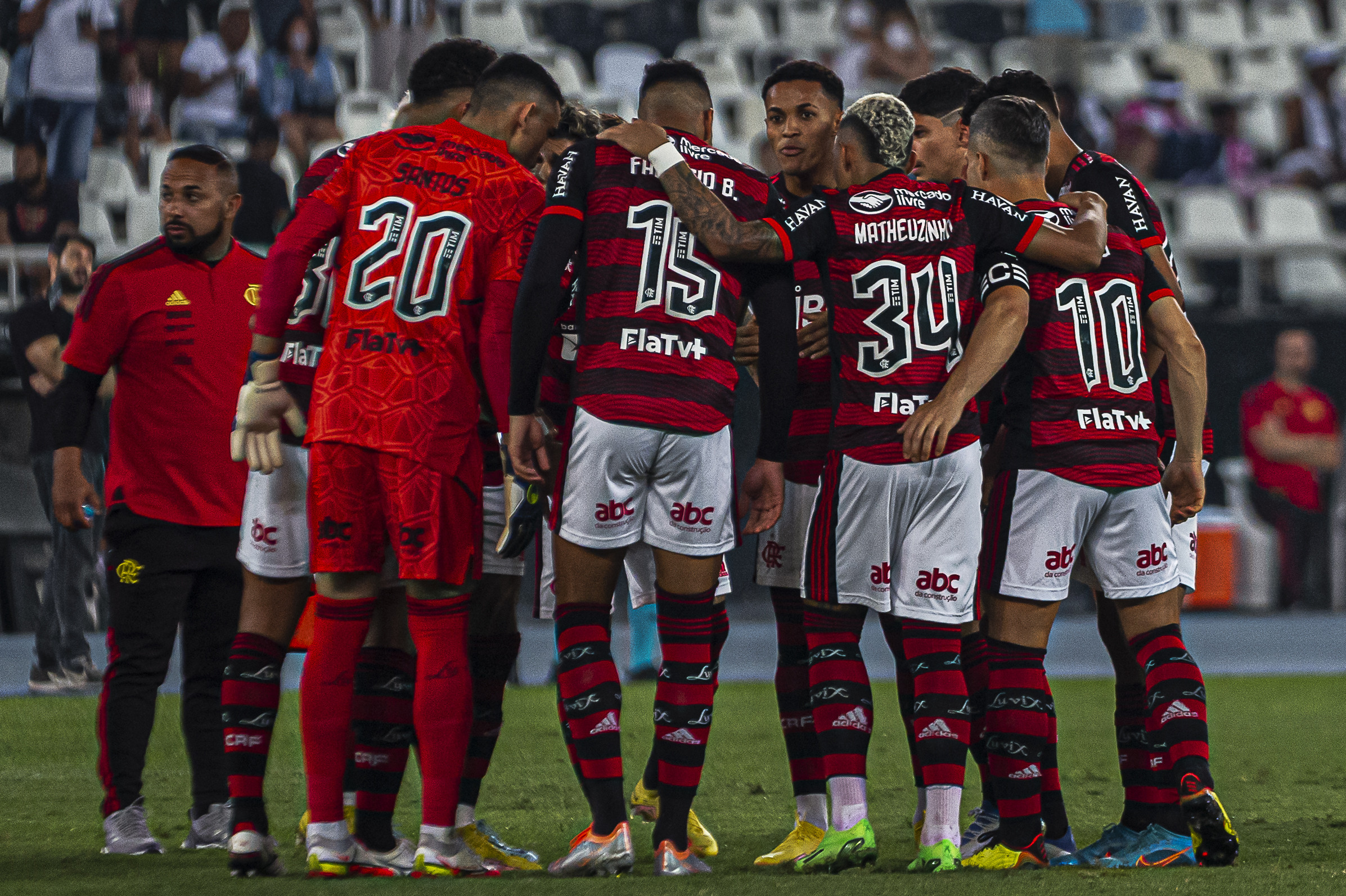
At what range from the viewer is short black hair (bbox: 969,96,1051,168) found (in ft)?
14.4

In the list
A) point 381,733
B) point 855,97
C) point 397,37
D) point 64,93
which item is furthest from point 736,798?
point 397,37

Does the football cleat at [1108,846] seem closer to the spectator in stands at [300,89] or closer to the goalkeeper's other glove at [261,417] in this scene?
the goalkeeper's other glove at [261,417]

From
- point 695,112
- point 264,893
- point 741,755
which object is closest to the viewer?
point 264,893

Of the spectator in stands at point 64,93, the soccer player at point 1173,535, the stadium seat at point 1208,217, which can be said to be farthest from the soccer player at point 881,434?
the stadium seat at point 1208,217

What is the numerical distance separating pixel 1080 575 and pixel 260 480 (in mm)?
2398

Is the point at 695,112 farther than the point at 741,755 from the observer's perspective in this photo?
No

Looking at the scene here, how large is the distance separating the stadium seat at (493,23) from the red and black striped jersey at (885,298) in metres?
11.7

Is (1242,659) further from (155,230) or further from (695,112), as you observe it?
(155,230)

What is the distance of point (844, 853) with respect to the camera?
158 inches

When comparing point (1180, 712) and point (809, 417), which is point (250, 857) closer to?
point (809, 417)

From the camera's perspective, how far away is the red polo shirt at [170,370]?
15.4 ft

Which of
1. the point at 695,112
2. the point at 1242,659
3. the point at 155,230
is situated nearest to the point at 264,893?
the point at 695,112

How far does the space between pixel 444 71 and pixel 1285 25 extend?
15302 millimetres

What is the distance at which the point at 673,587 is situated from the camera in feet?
13.4
